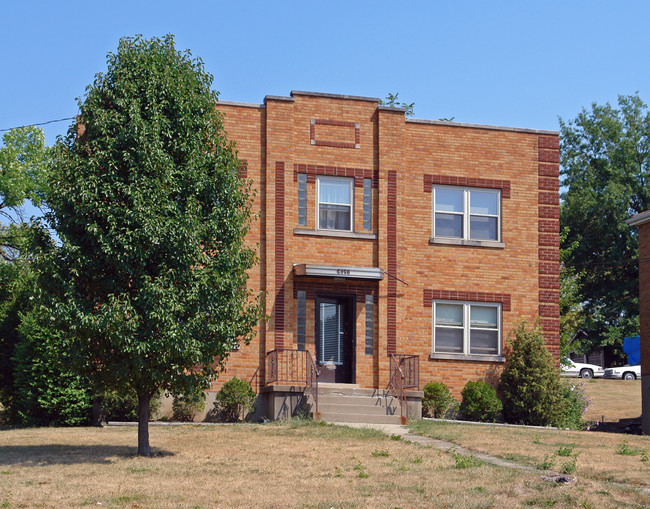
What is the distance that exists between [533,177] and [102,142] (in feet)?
45.6

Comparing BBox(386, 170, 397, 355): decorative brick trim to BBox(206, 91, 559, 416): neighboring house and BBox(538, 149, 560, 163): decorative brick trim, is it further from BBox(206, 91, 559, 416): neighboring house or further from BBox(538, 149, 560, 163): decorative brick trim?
BBox(538, 149, 560, 163): decorative brick trim

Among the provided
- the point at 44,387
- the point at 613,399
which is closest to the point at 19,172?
the point at 44,387

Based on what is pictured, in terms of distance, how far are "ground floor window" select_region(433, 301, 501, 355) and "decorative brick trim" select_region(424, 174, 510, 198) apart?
3.17m

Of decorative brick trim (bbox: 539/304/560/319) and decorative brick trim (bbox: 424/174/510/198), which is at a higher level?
decorative brick trim (bbox: 424/174/510/198)

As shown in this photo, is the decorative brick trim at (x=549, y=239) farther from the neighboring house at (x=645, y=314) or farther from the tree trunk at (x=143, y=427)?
the tree trunk at (x=143, y=427)

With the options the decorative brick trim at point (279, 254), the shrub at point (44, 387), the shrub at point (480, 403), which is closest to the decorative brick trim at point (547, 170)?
the shrub at point (480, 403)

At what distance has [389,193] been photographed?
23.3 m

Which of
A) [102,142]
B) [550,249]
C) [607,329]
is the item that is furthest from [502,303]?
[607,329]

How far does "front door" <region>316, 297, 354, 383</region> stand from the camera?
22750 millimetres

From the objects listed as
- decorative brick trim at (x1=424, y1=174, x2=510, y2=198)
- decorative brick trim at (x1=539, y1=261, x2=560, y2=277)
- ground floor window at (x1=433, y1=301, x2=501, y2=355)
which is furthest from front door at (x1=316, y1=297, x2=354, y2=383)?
decorative brick trim at (x1=539, y1=261, x2=560, y2=277)

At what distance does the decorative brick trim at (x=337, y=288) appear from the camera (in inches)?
888

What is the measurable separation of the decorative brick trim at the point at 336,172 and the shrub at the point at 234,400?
551 centimetres

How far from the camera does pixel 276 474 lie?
12.9m

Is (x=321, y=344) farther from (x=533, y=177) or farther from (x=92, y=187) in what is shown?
(x=92, y=187)
